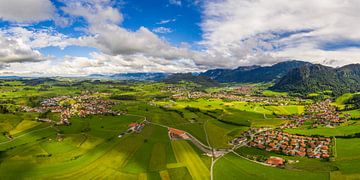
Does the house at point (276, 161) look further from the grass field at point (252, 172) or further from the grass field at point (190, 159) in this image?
the grass field at point (190, 159)

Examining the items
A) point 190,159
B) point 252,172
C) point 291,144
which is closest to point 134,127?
point 190,159

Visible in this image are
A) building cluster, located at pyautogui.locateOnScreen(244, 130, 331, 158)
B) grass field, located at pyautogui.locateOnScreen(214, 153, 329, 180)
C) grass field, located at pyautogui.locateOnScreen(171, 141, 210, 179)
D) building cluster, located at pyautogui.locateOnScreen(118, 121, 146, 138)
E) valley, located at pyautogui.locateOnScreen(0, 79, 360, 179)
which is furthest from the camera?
building cluster, located at pyautogui.locateOnScreen(118, 121, 146, 138)

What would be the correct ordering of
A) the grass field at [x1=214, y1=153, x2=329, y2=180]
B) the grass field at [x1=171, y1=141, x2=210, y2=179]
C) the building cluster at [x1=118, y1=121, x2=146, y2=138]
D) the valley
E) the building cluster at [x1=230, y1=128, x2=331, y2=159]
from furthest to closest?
the building cluster at [x1=118, y1=121, x2=146, y2=138]
the building cluster at [x1=230, y1=128, x2=331, y2=159]
the valley
the grass field at [x1=171, y1=141, x2=210, y2=179]
the grass field at [x1=214, y1=153, x2=329, y2=180]

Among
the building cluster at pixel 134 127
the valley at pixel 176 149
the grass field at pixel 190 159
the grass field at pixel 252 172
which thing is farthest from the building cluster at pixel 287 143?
the building cluster at pixel 134 127

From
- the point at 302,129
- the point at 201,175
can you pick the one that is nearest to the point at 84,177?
the point at 201,175

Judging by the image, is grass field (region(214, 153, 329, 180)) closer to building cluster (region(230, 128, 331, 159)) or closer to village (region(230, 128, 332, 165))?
village (region(230, 128, 332, 165))

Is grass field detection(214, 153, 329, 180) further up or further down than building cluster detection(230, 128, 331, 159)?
further down

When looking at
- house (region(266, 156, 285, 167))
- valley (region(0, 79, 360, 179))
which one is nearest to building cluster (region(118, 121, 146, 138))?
valley (region(0, 79, 360, 179))

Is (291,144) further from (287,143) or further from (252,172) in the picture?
(252,172)

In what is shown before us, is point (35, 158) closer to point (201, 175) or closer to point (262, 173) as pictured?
point (201, 175)
